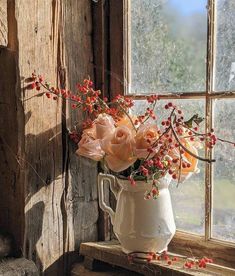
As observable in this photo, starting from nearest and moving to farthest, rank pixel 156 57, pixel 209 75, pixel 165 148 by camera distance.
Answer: pixel 165 148
pixel 209 75
pixel 156 57

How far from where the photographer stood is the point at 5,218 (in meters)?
1.16

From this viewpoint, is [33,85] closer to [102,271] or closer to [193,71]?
[193,71]

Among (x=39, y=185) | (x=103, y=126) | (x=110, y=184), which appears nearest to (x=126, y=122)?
(x=103, y=126)

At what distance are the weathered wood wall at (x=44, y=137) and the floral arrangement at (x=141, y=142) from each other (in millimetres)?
62

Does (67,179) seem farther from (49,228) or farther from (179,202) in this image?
(179,202)

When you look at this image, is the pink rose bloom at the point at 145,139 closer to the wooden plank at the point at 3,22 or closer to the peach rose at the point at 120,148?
the peach rose at the point at 120,148

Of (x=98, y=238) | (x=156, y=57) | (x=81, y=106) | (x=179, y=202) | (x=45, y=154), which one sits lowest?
(x=98, y=238)

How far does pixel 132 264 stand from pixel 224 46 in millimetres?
557

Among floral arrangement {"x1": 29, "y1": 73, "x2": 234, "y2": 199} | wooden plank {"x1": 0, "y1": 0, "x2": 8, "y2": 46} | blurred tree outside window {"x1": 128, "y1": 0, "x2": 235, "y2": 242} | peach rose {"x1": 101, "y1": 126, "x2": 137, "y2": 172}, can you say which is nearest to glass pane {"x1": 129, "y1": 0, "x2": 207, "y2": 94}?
blurred tree outside window {"x1": 128, "y1": 0, "x2": 235, "y2": 242}

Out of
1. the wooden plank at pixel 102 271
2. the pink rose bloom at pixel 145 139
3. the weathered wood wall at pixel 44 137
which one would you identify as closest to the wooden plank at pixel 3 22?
the weathered wood wall at pixel 44 137

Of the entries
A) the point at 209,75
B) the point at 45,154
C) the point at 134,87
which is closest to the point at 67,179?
the point at 45,154

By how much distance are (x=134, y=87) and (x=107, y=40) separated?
0.51ft

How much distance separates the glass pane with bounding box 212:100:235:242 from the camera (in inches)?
40.9

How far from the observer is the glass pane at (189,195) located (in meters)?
1.10
